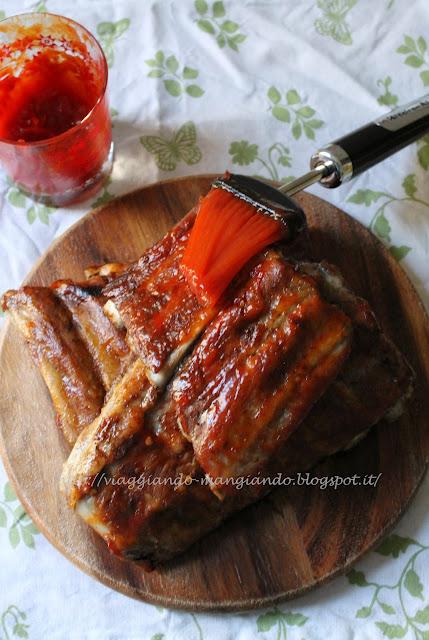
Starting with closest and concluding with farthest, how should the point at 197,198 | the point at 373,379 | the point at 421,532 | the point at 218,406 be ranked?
the point at 218,406 < the point at 373,379 < the point at 421,532 < the point at 197,198

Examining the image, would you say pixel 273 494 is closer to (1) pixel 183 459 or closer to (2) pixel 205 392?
(1) pixel 183 459

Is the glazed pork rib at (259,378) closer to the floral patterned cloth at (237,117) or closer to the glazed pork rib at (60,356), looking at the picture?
the glazed pork rib at (60,356)

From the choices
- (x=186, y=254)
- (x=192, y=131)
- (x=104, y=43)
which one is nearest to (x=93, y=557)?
(x=186, y=254)

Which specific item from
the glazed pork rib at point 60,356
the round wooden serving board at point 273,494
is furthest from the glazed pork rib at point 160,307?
the round wooden serving board at point 273,494

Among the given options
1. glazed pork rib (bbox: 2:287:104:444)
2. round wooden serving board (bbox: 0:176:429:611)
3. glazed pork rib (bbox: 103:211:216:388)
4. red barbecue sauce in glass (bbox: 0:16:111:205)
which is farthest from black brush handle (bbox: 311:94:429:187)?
glazed pork rib (bbox: 2:287:104:444)

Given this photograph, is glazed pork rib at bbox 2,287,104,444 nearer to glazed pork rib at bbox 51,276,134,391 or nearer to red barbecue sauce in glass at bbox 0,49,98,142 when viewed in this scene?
glazed pork rib at bbox 51,276,134,391

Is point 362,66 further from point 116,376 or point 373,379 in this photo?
point 116,376
